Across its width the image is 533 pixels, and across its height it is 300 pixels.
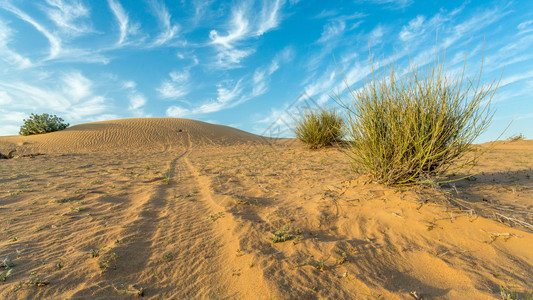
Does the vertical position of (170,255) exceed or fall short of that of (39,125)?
it falls short

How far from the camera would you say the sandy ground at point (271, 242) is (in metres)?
1.97

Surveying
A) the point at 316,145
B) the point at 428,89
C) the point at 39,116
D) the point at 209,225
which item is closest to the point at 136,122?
the point at 39,116

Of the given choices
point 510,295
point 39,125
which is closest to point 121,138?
point 39,125

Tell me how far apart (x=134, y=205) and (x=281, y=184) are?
2.86 m

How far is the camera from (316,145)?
35.4ft

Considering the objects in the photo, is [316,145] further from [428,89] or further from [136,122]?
[136,122]

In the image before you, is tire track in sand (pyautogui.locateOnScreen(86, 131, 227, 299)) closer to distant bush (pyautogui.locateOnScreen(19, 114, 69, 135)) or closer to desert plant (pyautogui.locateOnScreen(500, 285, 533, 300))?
desert plant (pyautogui.locateOnScreen(500, 285, 533, 300))

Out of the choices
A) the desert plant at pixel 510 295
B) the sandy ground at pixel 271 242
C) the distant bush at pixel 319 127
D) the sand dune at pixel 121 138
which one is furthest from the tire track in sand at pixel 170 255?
the sand dune at pixel 121 138

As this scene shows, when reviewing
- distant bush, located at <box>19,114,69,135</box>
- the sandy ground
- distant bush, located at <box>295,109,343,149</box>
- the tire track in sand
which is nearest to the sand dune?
distant bush, located at <box>19,114,69,135</box>

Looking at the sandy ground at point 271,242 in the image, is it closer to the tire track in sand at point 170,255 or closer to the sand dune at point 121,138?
the tire track in sand at point 170,255

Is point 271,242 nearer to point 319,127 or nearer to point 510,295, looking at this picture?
point 510,295

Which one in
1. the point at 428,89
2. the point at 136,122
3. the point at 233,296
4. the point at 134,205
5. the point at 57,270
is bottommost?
the point at 233,296

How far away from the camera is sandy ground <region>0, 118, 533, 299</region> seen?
1971 millimetres

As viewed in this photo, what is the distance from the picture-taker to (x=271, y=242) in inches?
103
